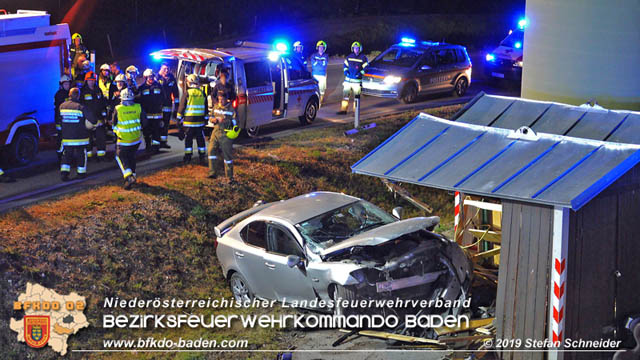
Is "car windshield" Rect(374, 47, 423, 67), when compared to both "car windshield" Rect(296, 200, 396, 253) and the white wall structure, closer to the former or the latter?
the white wall structure

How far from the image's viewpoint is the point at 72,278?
12633 millimetres

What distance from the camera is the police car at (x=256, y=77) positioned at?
17984mm

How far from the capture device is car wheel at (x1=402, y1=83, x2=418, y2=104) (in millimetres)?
24625

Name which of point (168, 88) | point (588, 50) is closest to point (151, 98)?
point (168, 88)

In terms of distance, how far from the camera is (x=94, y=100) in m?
16.5

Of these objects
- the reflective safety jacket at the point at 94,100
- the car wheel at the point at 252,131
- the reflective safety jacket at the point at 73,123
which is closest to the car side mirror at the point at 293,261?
the reflective safety jacket at the point at 73,123

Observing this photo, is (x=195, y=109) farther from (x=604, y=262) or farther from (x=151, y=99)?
(x=604, y=262)

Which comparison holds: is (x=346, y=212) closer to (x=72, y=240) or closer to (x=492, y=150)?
(x=492, y=150)

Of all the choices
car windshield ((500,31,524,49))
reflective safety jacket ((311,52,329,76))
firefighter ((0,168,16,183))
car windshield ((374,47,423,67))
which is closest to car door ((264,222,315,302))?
firefighter ((0,168,16,183))

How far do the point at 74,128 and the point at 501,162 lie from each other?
858cm

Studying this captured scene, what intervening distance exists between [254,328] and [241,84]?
25.1 ft

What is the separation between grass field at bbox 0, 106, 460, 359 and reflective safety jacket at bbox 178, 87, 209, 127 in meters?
1.10

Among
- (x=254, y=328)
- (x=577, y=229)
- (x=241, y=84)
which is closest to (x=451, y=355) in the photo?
(x=577, y=229)

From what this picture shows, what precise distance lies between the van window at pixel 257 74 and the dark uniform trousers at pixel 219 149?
2.33 meters
